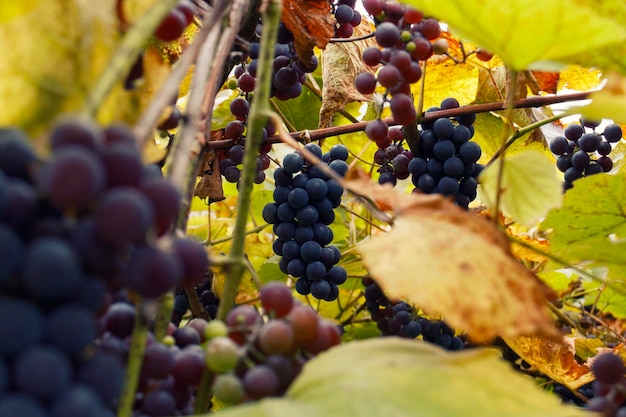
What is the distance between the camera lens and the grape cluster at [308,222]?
3.91 ft

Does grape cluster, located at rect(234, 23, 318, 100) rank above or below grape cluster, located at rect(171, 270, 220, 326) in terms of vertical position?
above

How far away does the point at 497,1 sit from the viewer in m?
0.65

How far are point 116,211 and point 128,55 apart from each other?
135 mm

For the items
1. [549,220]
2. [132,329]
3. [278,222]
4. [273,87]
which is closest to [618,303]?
[549,220]

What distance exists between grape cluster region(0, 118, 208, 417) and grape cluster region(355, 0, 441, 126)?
0.61 meters

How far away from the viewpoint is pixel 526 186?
97 cm

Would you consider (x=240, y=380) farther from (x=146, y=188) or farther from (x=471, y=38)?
(x=471, y=38)

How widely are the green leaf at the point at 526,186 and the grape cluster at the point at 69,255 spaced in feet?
1.97

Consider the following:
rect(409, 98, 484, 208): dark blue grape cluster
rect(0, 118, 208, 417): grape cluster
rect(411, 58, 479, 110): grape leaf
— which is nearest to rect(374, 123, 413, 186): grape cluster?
rect(409, 98, 484, 208): dark blue grape cluster

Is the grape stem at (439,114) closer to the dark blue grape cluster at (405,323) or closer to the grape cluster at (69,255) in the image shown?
the dark blue grape cluster at (405,323)

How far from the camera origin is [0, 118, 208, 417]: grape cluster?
1.18 feet

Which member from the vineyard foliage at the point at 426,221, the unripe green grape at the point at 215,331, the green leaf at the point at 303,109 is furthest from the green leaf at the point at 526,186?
the green leaf at the point at 303,109

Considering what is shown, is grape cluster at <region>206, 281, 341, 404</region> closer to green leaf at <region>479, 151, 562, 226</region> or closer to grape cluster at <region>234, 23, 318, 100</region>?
green leaf at <region>479, 151, 562, 226</region>

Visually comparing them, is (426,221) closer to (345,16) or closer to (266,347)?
(266,347)
